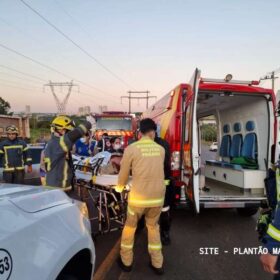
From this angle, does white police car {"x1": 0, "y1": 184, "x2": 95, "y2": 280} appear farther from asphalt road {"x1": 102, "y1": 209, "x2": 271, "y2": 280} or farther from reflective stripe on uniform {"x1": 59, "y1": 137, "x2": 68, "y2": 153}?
asphalt road {"x1": 102, "y1": 209, "x2": 271, "y2": 280}

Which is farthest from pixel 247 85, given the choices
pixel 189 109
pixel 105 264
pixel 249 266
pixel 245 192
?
pixel 105 264

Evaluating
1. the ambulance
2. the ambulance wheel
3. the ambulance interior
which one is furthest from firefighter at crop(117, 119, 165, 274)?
the ambulance wheel

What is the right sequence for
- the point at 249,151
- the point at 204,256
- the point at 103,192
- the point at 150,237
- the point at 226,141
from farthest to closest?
the point at 226,141
the point at 249,151
the point at 103,192
the point at 204,256
the point at 150,237

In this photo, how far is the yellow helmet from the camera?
12.6 feet

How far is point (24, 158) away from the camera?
7258 millimetres

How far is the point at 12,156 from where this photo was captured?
22.7 ft

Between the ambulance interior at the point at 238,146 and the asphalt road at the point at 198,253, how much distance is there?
591 millimetres

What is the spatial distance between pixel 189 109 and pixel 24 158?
14.9ft

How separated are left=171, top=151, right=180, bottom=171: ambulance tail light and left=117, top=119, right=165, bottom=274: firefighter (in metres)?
1.29

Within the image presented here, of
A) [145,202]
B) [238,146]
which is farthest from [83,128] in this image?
[238,146]

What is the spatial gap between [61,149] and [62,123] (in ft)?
1.13

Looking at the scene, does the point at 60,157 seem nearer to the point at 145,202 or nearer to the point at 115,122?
the point at 145,202

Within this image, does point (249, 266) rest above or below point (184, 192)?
below

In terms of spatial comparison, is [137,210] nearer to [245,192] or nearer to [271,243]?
[271,243]
